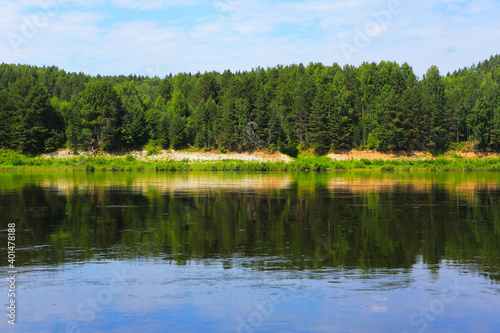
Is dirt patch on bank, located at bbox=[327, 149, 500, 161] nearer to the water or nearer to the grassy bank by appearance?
the grassy bank

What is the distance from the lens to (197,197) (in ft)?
152

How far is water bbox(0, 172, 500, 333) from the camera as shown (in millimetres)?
13938

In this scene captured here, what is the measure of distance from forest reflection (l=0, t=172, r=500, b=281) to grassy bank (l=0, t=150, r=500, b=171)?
222 ft

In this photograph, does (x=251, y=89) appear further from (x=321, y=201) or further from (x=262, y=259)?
(x=262, y=259)

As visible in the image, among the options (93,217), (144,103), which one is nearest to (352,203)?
(93,217)

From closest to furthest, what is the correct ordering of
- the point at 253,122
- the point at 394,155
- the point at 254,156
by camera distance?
the point at 394,155
the point at 254,156
the point at 253,122

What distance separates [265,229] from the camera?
92.8 ft

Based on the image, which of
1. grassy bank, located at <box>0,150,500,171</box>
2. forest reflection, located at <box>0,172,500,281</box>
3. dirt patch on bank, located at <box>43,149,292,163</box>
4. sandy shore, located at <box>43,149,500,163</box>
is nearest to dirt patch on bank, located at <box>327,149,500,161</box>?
sandy shore, located at <box>43,149,500,163</box>

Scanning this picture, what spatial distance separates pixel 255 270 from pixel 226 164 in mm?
97249

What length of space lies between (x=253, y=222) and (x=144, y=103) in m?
124

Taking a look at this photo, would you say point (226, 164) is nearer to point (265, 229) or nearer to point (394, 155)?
point (394, 155)

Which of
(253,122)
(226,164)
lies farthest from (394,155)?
(226,164)

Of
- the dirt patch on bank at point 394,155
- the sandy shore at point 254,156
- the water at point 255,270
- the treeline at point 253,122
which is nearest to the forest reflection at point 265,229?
the water at point 255,270

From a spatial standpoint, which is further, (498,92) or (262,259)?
(498,92)
